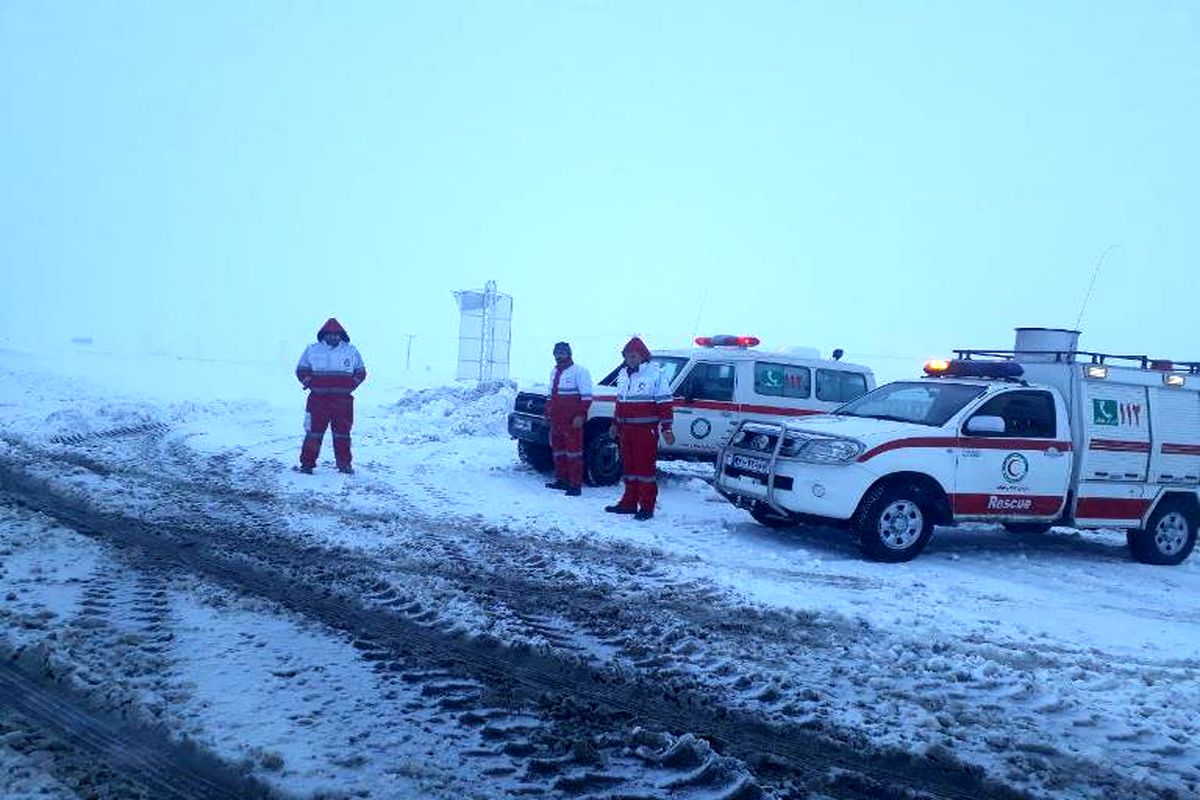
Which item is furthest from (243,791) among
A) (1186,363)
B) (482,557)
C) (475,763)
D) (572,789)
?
(1186,363)

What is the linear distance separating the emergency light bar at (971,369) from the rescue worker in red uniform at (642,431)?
2930 mm

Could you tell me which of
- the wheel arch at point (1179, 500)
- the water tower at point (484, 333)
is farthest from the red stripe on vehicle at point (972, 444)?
the water tower at point (484, 333)

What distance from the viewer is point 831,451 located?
8008mm

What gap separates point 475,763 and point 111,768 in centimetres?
135

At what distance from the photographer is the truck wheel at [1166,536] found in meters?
9.30

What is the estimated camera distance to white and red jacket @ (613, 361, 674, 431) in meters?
9.55

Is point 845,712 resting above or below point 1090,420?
below

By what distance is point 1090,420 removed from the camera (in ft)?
29.1

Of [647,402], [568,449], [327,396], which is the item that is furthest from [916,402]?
[327,396]

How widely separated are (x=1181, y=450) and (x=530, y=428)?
25.7ft

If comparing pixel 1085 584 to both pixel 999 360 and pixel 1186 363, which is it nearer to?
pixel 999 360

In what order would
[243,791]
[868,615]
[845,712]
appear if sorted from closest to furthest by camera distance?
[243,791], [845,712], [868,615]

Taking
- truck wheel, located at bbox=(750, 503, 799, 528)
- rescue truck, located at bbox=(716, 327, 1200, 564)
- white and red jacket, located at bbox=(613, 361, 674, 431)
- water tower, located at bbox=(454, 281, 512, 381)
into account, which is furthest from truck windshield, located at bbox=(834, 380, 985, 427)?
water tower, located at bbox=(454, 281, 512, 381)

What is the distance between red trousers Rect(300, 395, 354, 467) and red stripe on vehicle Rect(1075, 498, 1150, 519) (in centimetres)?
845
